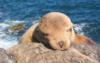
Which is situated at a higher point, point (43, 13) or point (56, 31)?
point (56, 31)

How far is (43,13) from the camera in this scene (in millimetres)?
24516

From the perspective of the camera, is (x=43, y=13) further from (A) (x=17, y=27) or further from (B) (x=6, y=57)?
(B) (x=6, y=57)

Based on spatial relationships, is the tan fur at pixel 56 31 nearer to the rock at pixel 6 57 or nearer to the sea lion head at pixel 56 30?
the sea lion head at pixel 56 30

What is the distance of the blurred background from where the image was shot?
66.6ft

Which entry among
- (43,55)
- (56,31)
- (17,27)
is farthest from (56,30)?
(17,27)

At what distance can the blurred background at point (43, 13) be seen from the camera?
2030 cm

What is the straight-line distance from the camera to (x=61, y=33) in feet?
24.8

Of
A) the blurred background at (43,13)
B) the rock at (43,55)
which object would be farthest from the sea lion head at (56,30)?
the blurred background at (43,13)

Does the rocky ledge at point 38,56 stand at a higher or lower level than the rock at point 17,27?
higher

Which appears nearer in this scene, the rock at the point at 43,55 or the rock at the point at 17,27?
the rock at the point at 43,55

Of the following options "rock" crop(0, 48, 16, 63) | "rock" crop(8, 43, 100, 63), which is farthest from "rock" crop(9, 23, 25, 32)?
"rock" crop(0, 48, 16, 63)

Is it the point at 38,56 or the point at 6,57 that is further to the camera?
the point at 38,56

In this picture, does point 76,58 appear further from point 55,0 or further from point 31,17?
point 55,0

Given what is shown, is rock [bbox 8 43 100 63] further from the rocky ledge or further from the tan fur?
the tan fur
